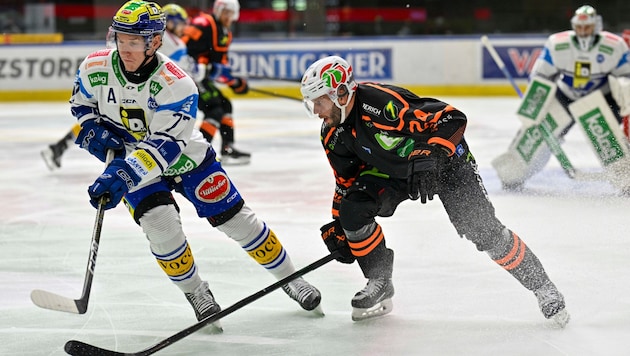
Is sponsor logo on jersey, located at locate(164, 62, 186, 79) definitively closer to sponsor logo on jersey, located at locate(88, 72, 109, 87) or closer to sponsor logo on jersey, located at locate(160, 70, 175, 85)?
sponsor logo on jersey, located at locate(160, 70, 175, 85)

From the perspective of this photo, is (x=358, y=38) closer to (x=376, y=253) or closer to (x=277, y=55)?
(x=277, y=55)

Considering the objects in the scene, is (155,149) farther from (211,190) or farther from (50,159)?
(50,159)

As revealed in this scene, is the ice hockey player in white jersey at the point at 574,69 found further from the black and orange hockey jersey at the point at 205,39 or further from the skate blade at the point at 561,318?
the skate blade at the point at 561,318

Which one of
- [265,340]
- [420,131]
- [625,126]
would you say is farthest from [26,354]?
[625,126]

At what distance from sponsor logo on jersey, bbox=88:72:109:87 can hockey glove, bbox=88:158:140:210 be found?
12.5 inches

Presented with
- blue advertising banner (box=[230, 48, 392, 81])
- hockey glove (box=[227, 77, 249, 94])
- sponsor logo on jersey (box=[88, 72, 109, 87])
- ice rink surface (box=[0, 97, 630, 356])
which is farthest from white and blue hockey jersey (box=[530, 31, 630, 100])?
blue advertising banner (box=[230, 48, 392, 81])

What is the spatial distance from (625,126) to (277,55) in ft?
20.0

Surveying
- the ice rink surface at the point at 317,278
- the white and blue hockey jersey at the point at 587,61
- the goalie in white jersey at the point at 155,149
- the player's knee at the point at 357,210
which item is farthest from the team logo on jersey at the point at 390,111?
the white and blue hockey jersey at the point at 587,61

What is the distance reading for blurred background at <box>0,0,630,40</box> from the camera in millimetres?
11930

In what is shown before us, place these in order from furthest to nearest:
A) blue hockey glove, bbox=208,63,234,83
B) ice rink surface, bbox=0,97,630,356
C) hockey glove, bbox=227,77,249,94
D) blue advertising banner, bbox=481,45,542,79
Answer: blue advertising banner, bbox=481,45,542,79, hockey glove, bbox=227,77,249,94, blue hockey glove, bbox=208,63,234,83, ice rink surface, bbox=0,97,630,356

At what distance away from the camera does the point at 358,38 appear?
11.4 m

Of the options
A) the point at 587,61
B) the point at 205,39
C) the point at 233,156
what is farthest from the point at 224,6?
the point at 587,61

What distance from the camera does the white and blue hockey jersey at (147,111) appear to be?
2883mm

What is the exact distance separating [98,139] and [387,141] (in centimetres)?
90
